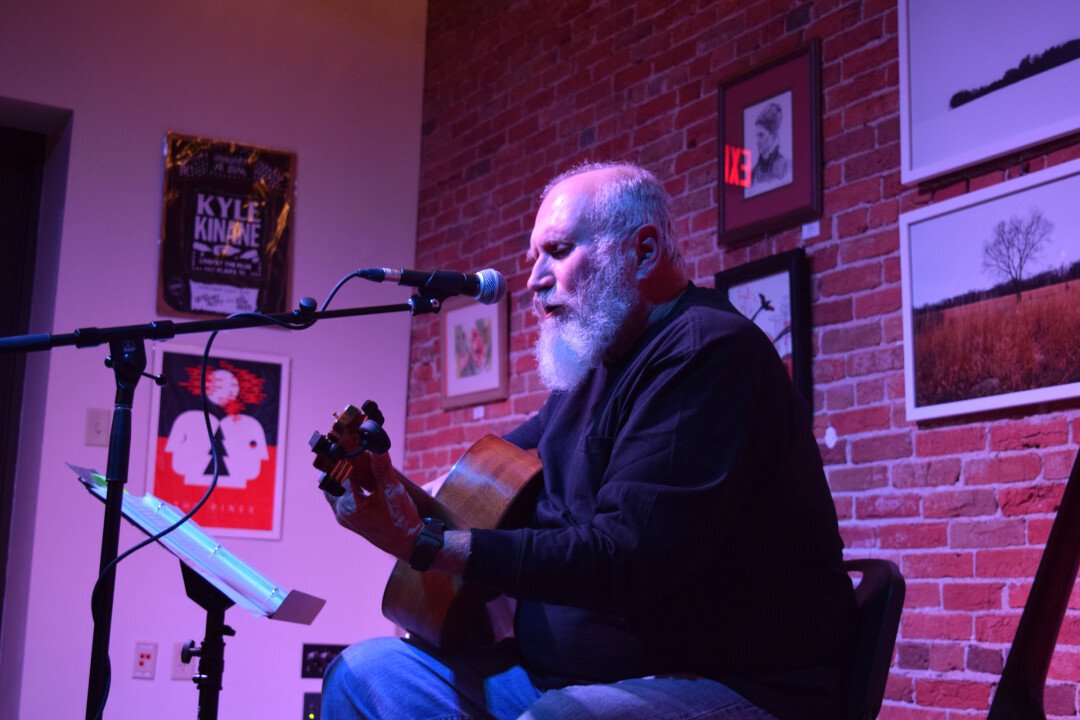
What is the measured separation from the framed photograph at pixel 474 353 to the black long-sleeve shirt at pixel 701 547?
2835 millimetres

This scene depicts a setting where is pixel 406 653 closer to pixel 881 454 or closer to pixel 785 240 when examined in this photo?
pixel 881 454

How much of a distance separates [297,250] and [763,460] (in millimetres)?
3692

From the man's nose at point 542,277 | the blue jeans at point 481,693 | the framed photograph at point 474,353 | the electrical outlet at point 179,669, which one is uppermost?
the framed photograph at point 474,353

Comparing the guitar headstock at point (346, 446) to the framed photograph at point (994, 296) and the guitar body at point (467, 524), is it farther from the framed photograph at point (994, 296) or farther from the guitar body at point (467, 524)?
the framed photograph at point (994, 296)

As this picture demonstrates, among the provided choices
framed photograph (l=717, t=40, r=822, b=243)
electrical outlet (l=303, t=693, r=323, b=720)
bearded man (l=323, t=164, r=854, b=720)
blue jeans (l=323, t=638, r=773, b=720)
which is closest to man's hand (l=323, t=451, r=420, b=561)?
bearded man (l=323, t=164, r=854, b=720)

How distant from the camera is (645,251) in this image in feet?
7.42

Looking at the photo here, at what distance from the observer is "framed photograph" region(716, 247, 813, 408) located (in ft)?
11.5

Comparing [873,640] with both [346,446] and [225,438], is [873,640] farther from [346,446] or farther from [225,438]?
[225,438]

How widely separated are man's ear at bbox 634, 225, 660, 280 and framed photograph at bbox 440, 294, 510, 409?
8.50 feet

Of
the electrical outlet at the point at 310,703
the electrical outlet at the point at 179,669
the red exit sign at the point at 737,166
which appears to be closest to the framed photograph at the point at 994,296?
the red exit sign at the point at 737,166

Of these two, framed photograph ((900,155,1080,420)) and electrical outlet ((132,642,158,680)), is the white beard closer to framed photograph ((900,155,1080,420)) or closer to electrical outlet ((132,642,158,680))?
framed photograph ((900,155,1080,420))

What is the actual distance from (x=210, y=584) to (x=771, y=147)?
7.42 feet

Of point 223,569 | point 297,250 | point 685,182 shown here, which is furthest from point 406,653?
point 297,250

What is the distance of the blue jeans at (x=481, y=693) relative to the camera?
1.74 metres
